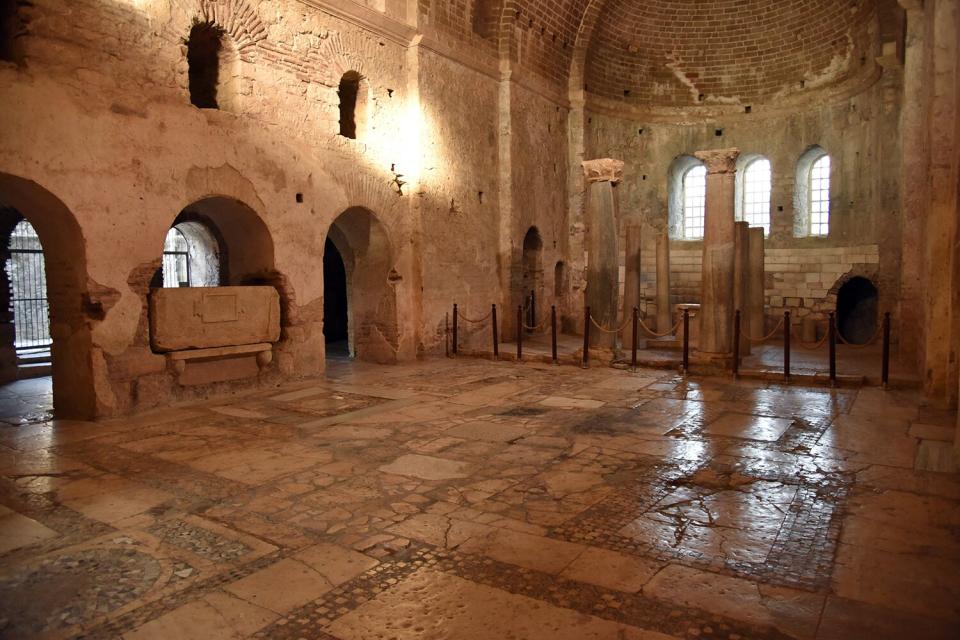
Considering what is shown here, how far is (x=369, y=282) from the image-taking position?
12.8m

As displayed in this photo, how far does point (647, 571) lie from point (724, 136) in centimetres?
1780

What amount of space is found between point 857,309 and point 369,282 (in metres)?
12.6

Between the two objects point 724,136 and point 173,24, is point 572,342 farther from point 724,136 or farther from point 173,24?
point 173,24

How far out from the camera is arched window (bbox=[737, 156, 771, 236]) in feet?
62.8

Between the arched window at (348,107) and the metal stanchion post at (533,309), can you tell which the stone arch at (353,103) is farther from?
the metal stanchion post at (533,309)

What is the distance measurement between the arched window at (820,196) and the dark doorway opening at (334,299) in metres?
12.7

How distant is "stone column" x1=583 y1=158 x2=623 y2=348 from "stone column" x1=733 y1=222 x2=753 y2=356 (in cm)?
214

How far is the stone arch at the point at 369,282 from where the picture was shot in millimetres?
12531

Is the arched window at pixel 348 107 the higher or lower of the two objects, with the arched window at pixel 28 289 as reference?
higher

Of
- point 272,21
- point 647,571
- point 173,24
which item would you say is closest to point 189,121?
point 173,24

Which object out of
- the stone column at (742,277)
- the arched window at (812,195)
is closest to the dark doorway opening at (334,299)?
the stone column at (742,277)

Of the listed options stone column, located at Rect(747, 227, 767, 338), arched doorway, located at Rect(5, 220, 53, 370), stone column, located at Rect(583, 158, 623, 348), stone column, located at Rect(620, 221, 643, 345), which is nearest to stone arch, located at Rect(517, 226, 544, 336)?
stone column, located at Rect(620, 221, 643, 345)

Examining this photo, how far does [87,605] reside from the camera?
11.5 feet

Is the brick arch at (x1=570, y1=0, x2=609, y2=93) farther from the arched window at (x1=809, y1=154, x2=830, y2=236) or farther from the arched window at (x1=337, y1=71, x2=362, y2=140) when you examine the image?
the arched window at (x1=337, y1=71, x2=362, y2=140)
